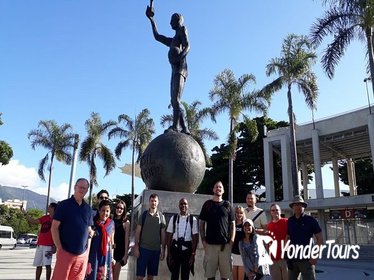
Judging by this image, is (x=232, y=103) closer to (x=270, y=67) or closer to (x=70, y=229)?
(x=270, y=67)

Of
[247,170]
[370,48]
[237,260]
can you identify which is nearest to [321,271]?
[370,48]

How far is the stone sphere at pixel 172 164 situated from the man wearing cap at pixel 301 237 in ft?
7.17

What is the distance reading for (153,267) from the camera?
5.45m

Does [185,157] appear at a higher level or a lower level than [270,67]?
lower

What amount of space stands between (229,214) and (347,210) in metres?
24.8

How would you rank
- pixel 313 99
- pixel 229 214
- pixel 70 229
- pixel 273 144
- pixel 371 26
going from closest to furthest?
pixel 70 229 < pixel 229 214 < pixel 371 26 < pixel 313 99 < pixel 273 144

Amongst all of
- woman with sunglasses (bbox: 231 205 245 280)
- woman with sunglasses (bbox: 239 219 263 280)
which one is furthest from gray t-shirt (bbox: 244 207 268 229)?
woman with sunglasses (bbox: 239 219 263 280)

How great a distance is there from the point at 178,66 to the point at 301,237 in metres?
4.44

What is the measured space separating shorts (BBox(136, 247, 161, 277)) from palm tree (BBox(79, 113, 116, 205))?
90.7 ft

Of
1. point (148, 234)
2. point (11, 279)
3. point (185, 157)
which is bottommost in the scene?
point (11, 279)

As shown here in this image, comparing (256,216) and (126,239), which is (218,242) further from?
(126,239)

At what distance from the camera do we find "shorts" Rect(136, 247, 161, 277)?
5.40 m

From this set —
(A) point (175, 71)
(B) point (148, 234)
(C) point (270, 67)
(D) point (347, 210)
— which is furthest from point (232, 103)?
(B) point (148, 234)

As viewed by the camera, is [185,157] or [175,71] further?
[175,71]
